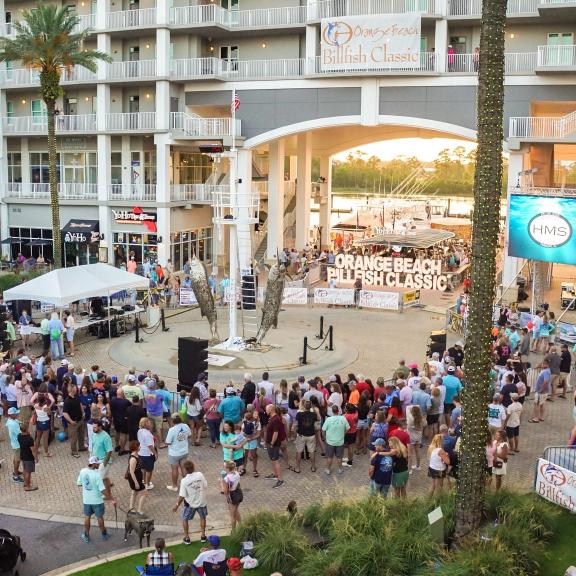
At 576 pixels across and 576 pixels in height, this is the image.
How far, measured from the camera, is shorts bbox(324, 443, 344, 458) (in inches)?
633

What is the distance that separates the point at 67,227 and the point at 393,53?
72.1 feet

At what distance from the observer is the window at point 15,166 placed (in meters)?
51.2

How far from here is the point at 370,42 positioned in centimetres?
4019

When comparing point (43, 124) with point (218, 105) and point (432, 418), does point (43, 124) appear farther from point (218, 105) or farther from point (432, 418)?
point (432, 418)

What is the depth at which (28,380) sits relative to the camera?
18375 millimetres

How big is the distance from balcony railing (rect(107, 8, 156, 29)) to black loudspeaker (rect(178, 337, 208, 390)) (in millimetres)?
30573

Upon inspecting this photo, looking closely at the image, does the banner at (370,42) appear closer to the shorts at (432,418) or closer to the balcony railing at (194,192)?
the balcony railing at (194,192)

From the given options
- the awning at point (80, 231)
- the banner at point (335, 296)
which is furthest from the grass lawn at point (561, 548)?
the awning at point (80, 231)

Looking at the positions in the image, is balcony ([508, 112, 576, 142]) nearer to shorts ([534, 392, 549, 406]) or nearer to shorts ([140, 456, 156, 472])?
shorts ([534, 392, 549, 406])

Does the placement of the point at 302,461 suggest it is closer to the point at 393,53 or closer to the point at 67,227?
the point at 393,53

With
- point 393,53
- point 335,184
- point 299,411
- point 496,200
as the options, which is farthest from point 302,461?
point 335,184

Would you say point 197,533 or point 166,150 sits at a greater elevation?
point 166,150

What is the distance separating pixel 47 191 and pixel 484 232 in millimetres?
42247

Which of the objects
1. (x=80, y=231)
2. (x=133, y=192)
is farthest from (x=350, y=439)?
(x=80, y=231)
